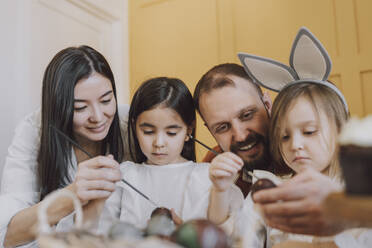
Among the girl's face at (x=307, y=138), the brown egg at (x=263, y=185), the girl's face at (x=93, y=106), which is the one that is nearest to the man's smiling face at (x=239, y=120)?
the girl's face at (x=307, y=138)

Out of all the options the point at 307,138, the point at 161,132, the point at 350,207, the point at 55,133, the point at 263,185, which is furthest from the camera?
the point at 55,133

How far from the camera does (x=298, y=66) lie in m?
1.15

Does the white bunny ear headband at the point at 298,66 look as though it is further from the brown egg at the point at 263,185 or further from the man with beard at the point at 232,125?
the brown egg at the point at 263,185

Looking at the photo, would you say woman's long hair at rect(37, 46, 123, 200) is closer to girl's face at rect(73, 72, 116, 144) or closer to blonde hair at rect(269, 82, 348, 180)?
girl's face at rect(73, 72, 116, 144)

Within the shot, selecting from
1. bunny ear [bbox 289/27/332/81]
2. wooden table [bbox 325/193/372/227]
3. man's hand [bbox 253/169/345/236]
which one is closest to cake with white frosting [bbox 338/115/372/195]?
wooden table [bbox 325/193/372/227]

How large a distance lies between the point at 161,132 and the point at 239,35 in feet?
5.11

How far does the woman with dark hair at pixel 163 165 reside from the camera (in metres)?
1.23

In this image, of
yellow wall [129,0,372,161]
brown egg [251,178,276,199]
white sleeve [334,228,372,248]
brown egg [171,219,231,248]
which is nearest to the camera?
brown egg [171,219,231,248]

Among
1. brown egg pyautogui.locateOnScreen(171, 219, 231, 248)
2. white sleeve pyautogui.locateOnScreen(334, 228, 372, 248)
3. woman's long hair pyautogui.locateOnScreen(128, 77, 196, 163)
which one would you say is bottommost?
white sleeve pyautogui.locateOnScreen(334, 228, 372, 248)

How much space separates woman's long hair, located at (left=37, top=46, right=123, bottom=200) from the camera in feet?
4.10

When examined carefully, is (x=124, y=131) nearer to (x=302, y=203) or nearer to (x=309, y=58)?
(x=309, y=58)

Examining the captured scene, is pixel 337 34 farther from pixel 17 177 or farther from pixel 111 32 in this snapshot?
pixel 17 177

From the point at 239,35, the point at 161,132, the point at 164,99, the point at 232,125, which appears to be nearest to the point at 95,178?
the point at 161,132

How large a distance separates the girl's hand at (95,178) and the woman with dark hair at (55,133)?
16cm
